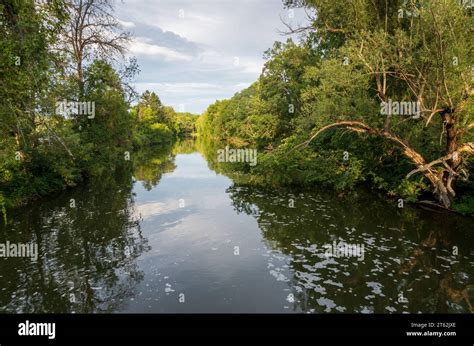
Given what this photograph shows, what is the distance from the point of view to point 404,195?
2164 centimetres

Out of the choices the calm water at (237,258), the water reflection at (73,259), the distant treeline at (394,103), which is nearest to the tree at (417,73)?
the distant treeline at (394,103)

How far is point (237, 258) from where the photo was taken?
13.5 meters

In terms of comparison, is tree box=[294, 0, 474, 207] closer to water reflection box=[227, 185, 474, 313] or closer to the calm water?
water reflection box=[227, 185, 474, 313]

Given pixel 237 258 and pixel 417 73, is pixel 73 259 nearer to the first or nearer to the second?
pixel 237 258

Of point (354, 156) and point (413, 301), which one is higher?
point (354, 156)

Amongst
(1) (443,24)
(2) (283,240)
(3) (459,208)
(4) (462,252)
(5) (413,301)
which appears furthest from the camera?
(3) (459,208)

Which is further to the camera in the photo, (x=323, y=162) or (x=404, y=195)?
(x=323, y=162)

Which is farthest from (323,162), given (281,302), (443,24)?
(281,302)

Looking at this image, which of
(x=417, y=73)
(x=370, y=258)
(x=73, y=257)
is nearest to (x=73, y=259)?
(x=73, y=257)

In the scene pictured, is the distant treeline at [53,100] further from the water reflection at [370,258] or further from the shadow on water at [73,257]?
the water reflection at [370,258]

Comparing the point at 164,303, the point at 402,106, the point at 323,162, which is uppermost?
the point at 402,106

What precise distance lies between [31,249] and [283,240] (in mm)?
11058

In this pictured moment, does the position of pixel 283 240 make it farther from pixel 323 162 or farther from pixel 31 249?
pixel 323 162

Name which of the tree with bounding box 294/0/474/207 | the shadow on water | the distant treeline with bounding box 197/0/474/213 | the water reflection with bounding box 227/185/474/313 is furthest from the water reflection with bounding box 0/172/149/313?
the tree with bounding box 294/0/474/207
